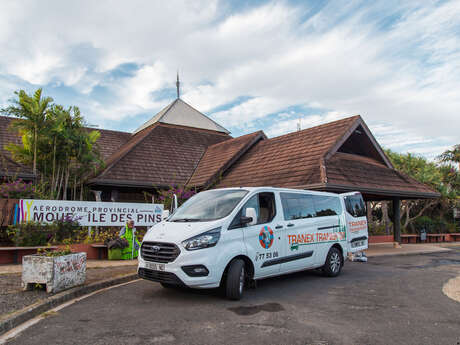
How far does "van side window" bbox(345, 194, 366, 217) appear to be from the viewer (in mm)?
11016

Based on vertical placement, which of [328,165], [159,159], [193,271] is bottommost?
[193,271]

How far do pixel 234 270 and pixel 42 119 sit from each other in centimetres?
1180

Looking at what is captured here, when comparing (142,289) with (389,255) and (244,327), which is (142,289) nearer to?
(244,327)

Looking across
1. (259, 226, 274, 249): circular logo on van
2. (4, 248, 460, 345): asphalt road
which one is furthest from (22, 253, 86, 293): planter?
(259, 226, 274, 249): circular logo on van

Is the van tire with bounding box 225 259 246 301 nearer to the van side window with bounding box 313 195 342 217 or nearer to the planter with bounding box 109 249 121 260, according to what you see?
the van side window with bounding box 313 195 342 217

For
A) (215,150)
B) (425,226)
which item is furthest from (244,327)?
(425,226)

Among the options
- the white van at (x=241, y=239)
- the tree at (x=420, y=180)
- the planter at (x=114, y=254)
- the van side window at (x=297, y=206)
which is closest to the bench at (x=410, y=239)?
the tree at (x=420, y=180)

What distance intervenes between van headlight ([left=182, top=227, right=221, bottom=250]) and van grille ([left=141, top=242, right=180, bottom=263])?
0.21m

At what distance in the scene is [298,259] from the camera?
8.48 metres

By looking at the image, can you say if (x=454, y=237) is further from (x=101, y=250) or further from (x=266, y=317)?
(x=266, y=317)

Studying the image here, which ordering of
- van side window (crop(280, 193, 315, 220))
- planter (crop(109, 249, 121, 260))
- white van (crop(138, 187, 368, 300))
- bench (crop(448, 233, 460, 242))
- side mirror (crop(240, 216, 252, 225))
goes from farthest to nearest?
1. bench (crop(448, 233, 460, 242))
2. planter (crop(109, 249, 121, 260))
3. van side window (crop(280, 193, 315, 220))
4. side mirror (crop(240, 216, 252, 225))
5. white van (crop(138, 187, 368, 300))

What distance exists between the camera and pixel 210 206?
25.3 feet

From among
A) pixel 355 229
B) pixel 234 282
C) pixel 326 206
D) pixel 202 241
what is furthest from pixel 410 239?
pixel 202 241

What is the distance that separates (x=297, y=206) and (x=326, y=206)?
1381 mm
